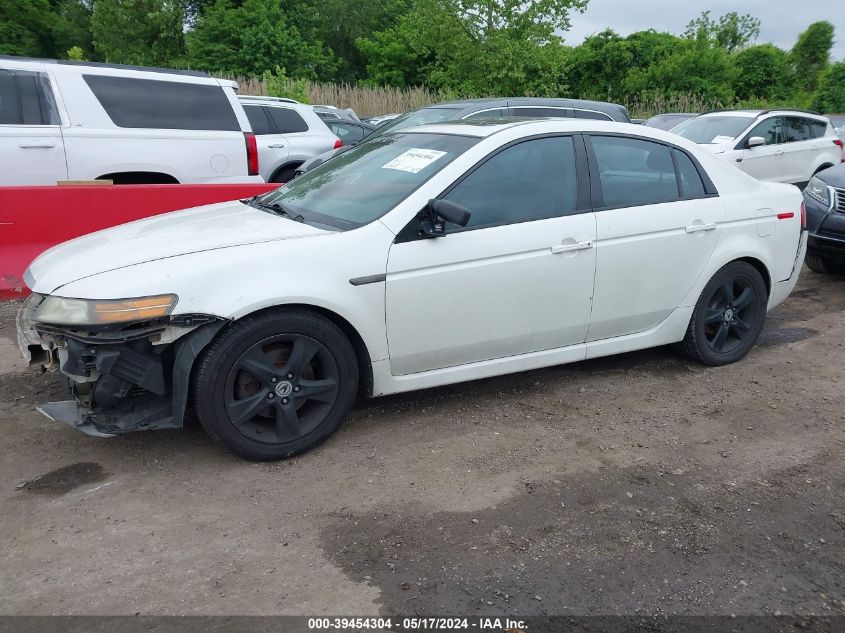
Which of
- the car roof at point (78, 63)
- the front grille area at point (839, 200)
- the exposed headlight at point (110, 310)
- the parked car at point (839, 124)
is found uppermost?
the car roof at point (78, 63)

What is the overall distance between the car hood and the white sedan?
0.02 metres

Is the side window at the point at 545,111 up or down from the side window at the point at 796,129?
up

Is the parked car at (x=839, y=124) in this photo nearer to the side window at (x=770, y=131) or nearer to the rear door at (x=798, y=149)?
the rear door at (x=798, y=149)

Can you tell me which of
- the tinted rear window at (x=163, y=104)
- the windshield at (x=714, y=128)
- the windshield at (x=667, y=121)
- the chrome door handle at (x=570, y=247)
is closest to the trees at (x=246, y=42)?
the windshield at (x=667, y=121)

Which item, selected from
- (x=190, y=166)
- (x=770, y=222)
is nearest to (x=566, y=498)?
(x=770, y=222)

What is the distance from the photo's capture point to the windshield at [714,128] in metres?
11.8

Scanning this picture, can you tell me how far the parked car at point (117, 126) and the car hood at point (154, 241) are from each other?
3139mm

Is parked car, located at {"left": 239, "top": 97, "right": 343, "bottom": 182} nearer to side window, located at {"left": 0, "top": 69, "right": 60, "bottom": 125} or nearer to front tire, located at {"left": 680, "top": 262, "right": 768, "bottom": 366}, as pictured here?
side window, located at {"left": 0, "top": 69, "right": 60, "bottom": 125}

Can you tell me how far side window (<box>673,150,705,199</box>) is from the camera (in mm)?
4797

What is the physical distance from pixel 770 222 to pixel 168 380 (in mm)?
4041

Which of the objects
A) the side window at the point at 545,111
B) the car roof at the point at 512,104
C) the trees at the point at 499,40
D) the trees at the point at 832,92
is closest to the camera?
the car roof at the point at 512,104

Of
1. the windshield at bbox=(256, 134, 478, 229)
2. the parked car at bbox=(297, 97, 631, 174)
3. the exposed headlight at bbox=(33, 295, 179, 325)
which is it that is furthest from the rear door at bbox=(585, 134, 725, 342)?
the parked car at bbox=(297, 97, 631, 174)

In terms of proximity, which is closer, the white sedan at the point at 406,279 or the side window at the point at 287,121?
the white sedan at the point at 406,279

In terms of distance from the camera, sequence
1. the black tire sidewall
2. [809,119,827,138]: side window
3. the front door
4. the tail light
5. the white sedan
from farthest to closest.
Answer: [809,119,827,138]: side window, the tail light, the black tire sidewall, the front door, the white sedan
